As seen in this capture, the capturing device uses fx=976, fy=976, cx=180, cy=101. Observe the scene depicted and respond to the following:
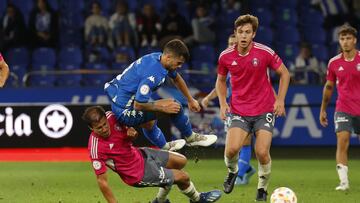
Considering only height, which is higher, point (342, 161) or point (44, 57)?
point (342, 161)

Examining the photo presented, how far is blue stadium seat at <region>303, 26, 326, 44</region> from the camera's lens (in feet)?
70.4

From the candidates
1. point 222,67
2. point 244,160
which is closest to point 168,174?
point 222,67

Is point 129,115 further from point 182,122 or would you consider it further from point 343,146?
point 343,146

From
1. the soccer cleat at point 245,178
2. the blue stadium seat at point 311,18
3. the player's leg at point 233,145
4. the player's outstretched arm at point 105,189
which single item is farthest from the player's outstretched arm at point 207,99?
the blue stadium seat at point 311,18

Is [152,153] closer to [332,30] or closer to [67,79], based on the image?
[67,79]

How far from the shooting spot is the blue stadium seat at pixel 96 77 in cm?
1982

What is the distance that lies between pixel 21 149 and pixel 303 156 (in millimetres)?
5020

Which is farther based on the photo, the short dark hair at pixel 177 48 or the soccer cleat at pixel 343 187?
the soccer cleat at pixel 343 187

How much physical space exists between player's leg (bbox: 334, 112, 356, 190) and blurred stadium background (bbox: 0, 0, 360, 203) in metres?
1.60

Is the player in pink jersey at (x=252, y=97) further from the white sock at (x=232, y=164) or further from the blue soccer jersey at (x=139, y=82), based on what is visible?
the blue soccer jersey at (x=139, y=82)

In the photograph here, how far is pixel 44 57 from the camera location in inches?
814

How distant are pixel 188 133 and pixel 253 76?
953 millimetres

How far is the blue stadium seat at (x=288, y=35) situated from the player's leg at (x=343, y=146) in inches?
356

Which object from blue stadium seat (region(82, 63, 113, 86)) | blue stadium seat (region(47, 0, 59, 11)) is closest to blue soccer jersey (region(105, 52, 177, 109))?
blue stadium seat (region(82, 63, 113, 86))
